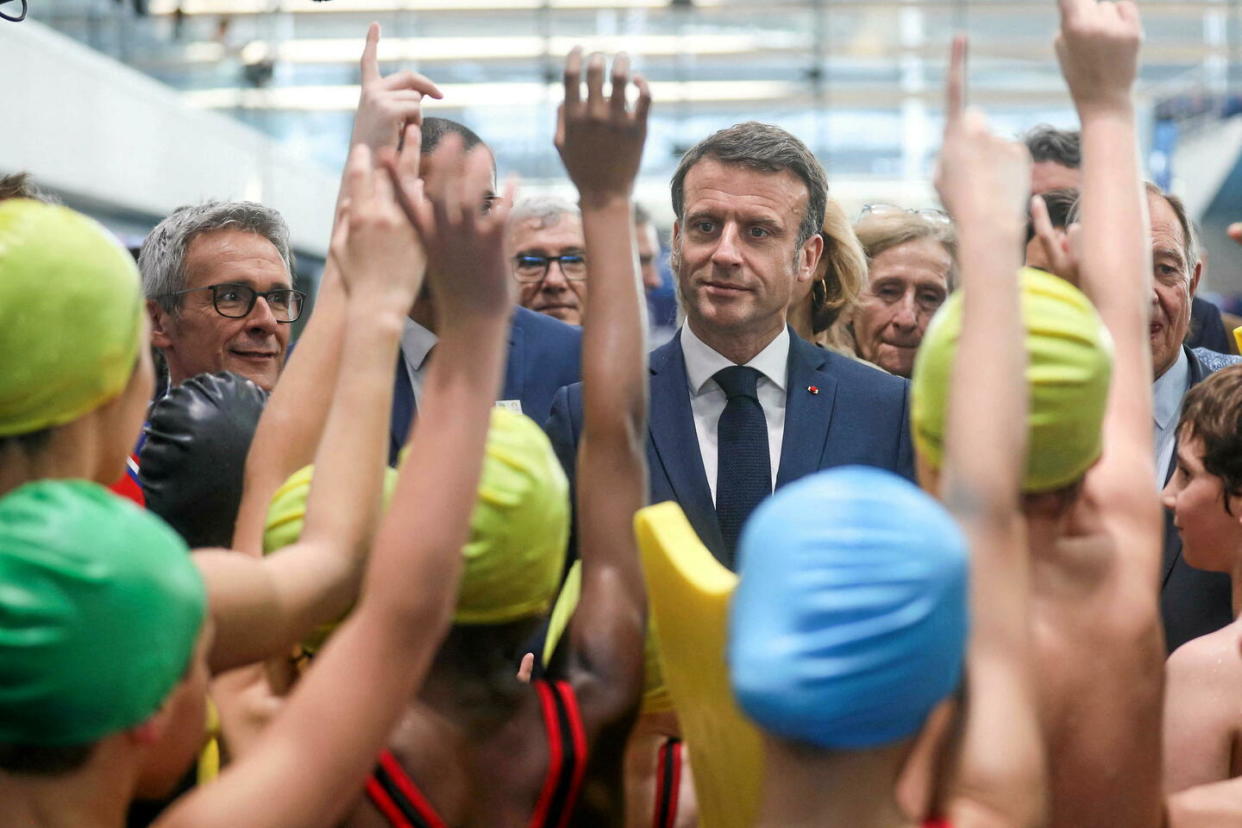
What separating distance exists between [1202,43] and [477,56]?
22.8ft

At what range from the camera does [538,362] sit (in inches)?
141

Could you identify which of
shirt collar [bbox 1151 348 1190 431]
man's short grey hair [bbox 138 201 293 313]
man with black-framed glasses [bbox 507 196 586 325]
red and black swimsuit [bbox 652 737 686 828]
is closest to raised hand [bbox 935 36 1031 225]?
red and black swimsuit [bbox 652 737 686 828]

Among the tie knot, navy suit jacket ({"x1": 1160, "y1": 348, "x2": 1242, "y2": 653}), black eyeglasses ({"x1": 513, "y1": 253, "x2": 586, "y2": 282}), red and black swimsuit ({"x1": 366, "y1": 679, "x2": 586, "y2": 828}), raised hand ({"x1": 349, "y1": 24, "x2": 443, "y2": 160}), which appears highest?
raised hand ({"x1": 349, "y1": 24, "x2": 443, "y2": 160})

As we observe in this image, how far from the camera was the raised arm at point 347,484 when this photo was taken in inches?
56.0

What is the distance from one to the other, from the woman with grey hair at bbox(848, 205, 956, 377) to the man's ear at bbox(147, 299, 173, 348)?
194 centimetres

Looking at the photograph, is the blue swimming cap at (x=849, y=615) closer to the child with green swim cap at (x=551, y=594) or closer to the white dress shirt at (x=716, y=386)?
the child with green swim cap at (x=551, y=594)

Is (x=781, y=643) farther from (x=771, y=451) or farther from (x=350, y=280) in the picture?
(x=771, y=451)

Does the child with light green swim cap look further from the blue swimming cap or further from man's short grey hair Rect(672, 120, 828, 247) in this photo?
man's short grey hair Rect(672, 120, 828, 247)

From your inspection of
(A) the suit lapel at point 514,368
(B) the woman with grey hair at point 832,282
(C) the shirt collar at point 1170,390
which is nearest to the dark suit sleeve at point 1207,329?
(C) the shirt collar at point 1170,390

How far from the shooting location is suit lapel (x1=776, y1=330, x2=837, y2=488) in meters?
2.94

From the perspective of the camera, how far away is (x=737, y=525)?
2.91 metres

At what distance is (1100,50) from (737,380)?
1.43 m

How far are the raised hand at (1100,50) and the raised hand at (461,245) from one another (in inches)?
31.2

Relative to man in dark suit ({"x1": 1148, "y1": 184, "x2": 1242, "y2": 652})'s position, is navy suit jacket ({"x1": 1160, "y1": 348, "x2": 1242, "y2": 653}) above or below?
below
